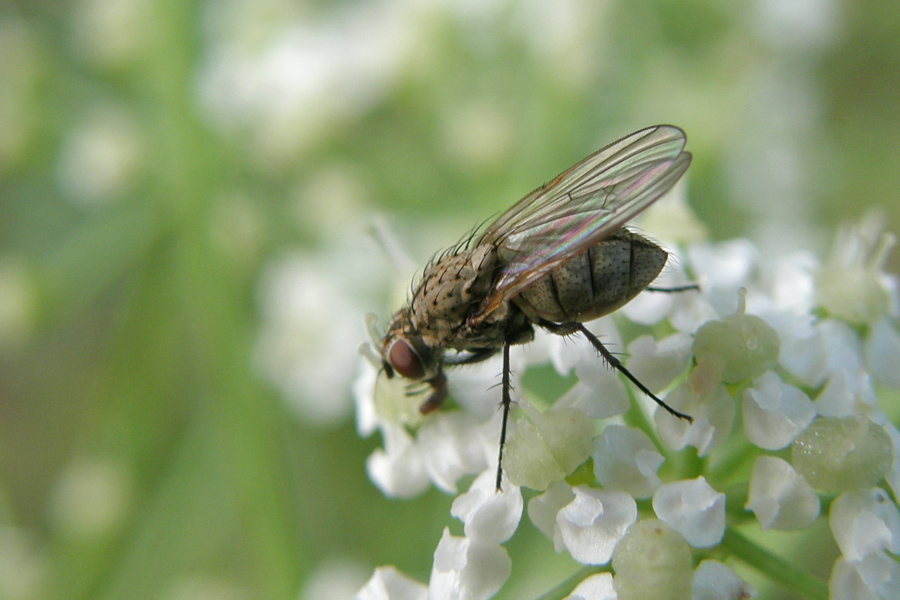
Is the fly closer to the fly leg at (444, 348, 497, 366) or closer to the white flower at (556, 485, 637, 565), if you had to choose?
the fly leg at (444, 348, 497, 366)

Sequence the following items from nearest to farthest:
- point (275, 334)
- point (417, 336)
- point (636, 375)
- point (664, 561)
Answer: point (664, 561) → point (636, 375) → point (417, 336) → point (275, 334)

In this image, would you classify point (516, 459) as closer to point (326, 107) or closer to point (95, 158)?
point (326, 107)

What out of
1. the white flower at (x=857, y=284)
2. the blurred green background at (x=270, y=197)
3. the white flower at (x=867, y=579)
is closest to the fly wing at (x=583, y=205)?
the white flower at (x=857, y=284)

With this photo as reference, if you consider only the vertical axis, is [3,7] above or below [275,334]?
above

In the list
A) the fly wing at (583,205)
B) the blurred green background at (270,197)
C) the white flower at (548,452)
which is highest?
the fly wing at (583,205)

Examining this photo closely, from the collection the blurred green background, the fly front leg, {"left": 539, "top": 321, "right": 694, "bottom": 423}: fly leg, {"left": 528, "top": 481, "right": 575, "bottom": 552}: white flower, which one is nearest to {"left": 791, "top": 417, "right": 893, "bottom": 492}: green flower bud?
{"left": 539, "top": 321, "right": 694, "bottom": 423}: fly leg

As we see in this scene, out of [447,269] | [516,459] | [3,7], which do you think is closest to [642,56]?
[447,269]

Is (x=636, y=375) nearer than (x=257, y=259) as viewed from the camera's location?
Yes

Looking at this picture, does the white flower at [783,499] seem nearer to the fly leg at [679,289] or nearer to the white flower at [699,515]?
the white flower at [699,515]
